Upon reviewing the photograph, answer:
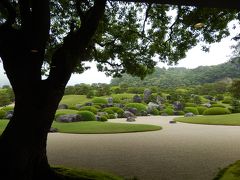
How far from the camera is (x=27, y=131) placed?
4.99 meters

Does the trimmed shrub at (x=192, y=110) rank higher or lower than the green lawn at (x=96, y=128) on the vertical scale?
higher

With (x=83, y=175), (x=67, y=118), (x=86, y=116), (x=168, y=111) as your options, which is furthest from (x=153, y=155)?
(x=168, y=111)

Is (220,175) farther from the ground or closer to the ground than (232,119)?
closer to the ground

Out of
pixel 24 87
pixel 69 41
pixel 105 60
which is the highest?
pixel 105 60

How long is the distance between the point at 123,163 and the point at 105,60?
4.69m

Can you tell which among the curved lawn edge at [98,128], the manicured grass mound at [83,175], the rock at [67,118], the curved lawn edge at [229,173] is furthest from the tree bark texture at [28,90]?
the rock at [67,118]

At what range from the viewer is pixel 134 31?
11.7 m

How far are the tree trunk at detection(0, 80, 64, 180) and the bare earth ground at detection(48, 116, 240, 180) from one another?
3.12 metres

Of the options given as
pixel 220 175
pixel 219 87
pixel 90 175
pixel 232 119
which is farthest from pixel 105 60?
pixel 219 87

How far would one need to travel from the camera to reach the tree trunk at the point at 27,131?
4949 millimetres

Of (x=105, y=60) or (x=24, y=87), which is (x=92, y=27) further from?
(x=105, y=60)

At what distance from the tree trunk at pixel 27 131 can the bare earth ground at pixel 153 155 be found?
10.2 ft

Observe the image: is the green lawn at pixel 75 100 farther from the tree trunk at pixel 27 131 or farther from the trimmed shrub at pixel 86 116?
the tree trunk at pixel 27 131

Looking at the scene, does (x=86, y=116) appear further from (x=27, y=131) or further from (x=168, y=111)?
(x=27, y=131)
